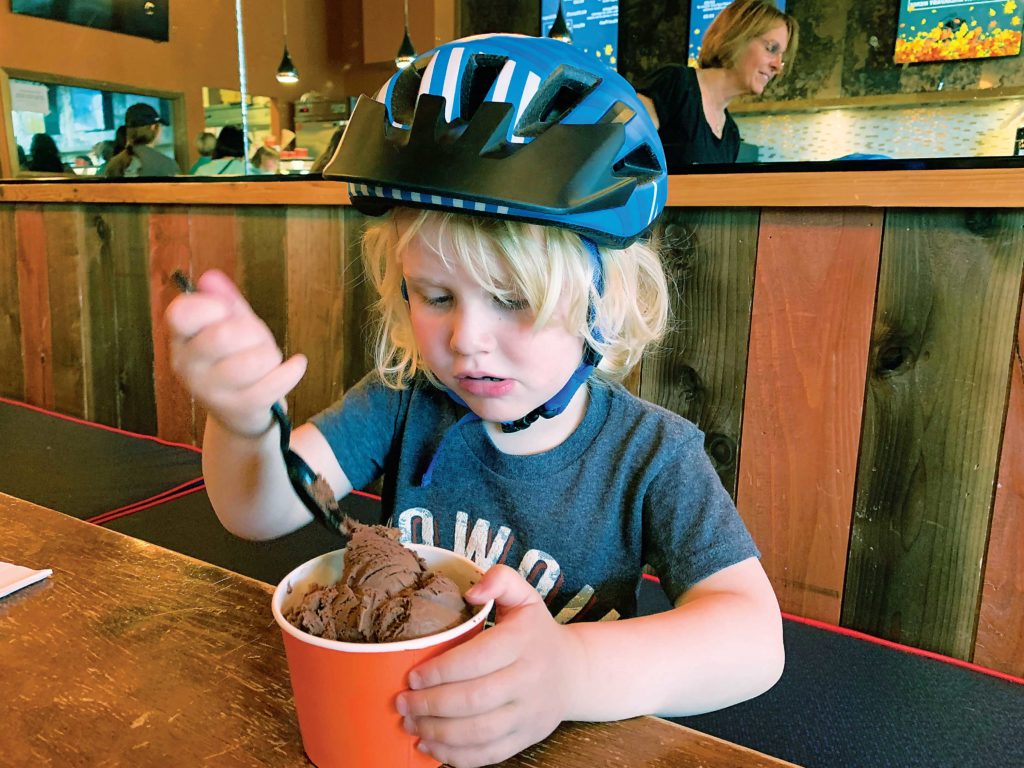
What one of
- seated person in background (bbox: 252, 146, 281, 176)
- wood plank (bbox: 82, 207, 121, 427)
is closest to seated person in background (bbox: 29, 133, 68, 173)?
wood plank (bbox: 82, 207, 121, 427)

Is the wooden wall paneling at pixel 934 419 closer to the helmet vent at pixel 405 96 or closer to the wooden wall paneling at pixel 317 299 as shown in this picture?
the helmet vent at pixel 405 96

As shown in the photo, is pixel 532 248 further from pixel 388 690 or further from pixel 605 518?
pixel 388 690

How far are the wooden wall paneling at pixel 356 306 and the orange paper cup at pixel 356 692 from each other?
1.47m

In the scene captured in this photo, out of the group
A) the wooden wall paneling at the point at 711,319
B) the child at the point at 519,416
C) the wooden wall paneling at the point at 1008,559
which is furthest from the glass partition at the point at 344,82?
the child at the point at 519,416

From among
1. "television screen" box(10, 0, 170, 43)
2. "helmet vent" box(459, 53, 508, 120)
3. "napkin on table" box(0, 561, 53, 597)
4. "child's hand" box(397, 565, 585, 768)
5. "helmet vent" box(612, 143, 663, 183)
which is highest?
"television screen" box(10, 0, 170, 43)

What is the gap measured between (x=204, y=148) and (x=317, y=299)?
1.11m

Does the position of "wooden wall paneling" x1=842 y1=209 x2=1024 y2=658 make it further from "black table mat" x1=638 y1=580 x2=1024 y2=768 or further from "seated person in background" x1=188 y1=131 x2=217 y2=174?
"seated person in background" x1=188 y1=131 x2=217 y2=174

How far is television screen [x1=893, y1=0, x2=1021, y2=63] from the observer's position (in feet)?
5.90

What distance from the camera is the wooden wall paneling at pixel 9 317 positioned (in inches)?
109

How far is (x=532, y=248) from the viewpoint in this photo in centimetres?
78

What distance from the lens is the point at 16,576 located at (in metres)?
0.73

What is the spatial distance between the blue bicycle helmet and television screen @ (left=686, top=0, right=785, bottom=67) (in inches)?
54.8

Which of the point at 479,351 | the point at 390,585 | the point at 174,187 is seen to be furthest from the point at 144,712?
the point at 174,187

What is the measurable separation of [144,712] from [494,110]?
1.81 ft
